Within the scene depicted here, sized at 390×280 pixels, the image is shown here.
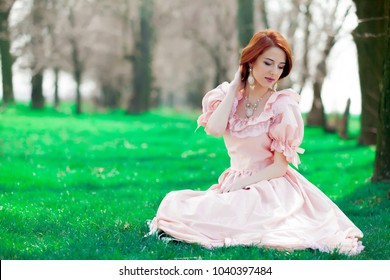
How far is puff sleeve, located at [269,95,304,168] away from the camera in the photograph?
509 cm

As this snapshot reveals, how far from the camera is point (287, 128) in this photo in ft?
16.7

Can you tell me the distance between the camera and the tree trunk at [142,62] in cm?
2997

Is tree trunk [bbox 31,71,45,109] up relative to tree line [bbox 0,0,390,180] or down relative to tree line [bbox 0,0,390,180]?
down

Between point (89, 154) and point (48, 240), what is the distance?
22.4ft

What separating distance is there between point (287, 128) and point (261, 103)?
1.26ft

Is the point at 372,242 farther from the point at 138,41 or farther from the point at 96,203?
the point at 138,41

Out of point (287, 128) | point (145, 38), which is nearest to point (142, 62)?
point (145, 38)

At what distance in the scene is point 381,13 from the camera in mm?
10711

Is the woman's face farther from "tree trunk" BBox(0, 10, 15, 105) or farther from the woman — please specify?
"tree trunk" BBox(0, 10, 15, 105)

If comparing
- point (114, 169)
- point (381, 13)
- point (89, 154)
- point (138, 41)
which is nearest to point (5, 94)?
point (138, 41)

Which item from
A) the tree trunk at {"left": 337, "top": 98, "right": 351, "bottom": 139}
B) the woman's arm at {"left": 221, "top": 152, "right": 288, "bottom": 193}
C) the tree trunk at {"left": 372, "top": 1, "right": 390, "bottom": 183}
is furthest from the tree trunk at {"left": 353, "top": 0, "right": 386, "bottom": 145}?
the woman's arm at {"left": 221, "top": 152, "right": 288, "bottom": 193}

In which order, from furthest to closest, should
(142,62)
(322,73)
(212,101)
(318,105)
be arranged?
(142,62)
(318,105)
(322,73)
(212,101)

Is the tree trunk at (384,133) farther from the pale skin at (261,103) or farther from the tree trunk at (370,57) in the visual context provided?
the pale skin at (261,103)

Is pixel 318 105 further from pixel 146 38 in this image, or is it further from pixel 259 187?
pixel 259 187
